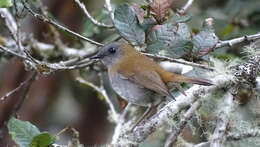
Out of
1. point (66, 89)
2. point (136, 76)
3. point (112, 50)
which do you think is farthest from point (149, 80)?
point (66, 89)

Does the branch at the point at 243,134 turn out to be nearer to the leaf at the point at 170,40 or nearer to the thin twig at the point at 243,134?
the thin twig at the point at 243,134

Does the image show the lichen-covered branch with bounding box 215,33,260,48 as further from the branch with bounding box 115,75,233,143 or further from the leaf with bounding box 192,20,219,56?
the branch with bounding box 115,75,233,143

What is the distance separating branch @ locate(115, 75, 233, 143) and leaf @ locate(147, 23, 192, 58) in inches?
8.2

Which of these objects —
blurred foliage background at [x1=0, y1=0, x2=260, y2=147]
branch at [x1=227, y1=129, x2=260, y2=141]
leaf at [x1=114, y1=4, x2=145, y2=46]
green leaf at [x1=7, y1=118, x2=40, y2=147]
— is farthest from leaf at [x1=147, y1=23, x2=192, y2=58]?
blurred foliage background at [x1=0, y1=0, x2=260, y2=147]

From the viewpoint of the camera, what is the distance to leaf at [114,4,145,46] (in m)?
2.76

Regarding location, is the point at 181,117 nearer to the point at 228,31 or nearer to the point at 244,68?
the point at 244,68

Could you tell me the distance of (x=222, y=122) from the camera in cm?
242

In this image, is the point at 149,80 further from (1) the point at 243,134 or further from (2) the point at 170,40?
(1) the point at 243,134

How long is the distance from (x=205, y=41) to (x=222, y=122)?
1.65ft

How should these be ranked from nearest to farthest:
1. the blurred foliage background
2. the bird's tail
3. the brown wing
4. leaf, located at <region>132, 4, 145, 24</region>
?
the bird's tail < leaf, located at <region>132, 4, 145, 24</region> < the brown wing < the blurred foliage background

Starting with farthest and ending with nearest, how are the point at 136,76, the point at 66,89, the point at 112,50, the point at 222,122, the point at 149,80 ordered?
1. the point at 66,89
2. the point at 112,50
3. the point at 136,76
4. the point at 149,80
5. the point at 222,122

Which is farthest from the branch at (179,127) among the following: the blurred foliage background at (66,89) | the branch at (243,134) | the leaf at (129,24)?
the blurred foliage background at (66,89)

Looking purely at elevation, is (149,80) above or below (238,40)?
below

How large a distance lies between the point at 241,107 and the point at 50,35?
1.44 meters
